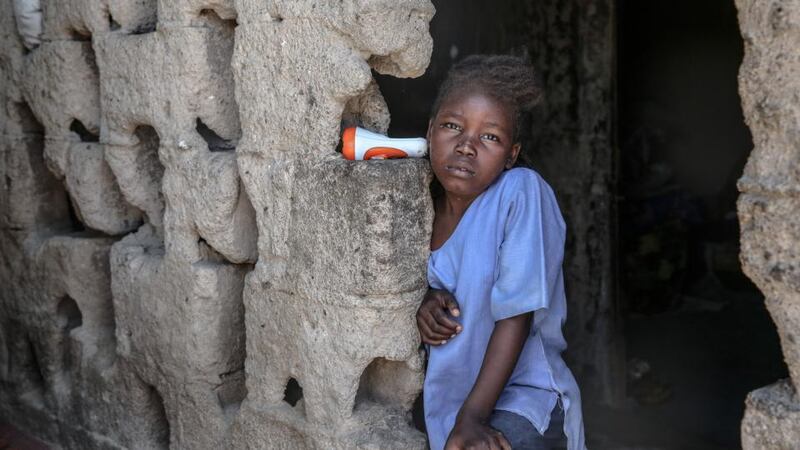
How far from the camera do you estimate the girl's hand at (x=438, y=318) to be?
2.31 metres

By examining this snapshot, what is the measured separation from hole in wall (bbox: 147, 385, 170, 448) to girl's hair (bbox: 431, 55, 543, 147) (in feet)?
5.20

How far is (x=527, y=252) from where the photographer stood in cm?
220

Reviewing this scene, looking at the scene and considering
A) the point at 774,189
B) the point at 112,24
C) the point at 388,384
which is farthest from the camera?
the point at 112,24

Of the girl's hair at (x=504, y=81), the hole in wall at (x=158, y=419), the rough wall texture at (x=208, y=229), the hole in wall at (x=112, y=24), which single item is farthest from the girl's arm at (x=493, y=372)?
the hole in wall at (x=112, y=24)

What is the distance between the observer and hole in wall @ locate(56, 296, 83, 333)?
3543 mm

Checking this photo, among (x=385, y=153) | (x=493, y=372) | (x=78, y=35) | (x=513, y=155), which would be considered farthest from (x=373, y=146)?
(x=78, y=35)

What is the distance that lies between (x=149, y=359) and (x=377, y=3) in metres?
1.53

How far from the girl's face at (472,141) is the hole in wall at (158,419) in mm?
1504

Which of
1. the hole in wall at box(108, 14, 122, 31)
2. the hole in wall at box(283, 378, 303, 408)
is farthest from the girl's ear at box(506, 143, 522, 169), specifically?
the hole in wall at box(108, 14, 122, 31)

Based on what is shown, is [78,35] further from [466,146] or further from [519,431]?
[519,431]

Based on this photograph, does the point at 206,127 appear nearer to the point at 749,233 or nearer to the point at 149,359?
the point at 149,359

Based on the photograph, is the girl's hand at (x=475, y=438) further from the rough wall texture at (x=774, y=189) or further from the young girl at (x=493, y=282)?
the rough wall texture at (x=774, y=189)

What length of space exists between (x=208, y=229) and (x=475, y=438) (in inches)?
42.4

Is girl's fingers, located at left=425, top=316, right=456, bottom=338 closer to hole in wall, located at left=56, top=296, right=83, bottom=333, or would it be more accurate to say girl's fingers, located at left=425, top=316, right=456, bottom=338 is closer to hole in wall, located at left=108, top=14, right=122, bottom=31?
hole in wall, located at left=108, top=14, right=122, bottom=31
